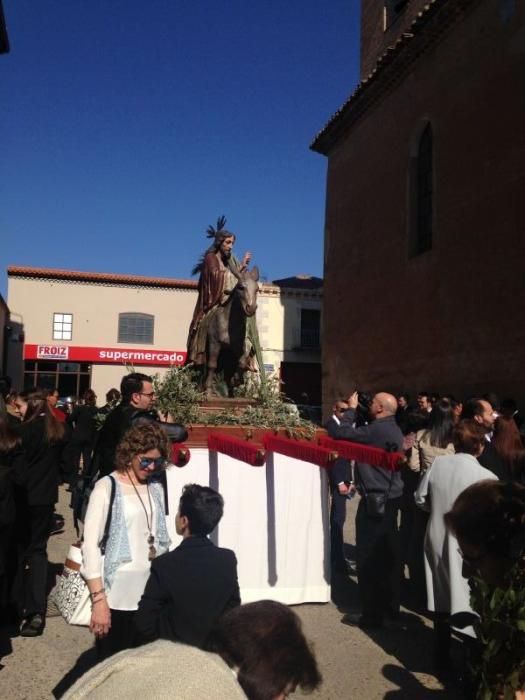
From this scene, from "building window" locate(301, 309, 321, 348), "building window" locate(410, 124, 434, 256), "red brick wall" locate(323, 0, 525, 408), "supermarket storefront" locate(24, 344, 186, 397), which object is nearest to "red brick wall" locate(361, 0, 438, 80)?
"red brick wall" locate(323, 0, 525, 408)

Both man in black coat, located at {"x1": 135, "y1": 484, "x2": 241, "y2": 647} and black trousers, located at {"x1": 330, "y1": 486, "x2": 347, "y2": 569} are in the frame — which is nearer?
man in black coat, located at {"x1": 135, "y1": 484, "x2": 241, "y2": 647}

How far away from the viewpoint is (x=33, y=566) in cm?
522

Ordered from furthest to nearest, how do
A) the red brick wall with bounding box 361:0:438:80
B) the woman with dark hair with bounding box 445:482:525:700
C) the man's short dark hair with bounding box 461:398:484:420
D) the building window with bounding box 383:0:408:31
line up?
the building window with bounding box 383:0:408:31
the red brick wall with bounding box 361:0:438:80
the man's short dark hair with bounding box 461:398:484:420
the woman with dark hair with bounding box 445:482:525:700

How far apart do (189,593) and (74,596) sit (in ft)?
4.16

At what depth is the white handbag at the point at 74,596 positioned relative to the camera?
3750mm

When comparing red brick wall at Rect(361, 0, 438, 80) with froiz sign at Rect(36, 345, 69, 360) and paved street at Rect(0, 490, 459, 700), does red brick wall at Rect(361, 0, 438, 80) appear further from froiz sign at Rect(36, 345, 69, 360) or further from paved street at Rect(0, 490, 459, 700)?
paved street at Rect(0, 490, 459, 700)

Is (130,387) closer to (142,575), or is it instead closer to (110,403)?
(142,575)

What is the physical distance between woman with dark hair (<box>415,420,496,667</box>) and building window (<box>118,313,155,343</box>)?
1132 inches

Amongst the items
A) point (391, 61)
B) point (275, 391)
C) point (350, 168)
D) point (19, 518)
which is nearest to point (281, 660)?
point (19, 518)

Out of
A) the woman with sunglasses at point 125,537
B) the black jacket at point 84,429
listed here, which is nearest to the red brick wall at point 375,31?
the black jacket at point 84,429

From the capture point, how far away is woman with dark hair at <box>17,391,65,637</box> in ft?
17.1

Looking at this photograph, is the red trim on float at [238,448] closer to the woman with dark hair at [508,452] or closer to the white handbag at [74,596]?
the white handbag at [74,596]

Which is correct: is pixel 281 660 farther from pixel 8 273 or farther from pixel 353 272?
pixel 8 273

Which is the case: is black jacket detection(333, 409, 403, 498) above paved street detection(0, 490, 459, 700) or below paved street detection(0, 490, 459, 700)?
above
